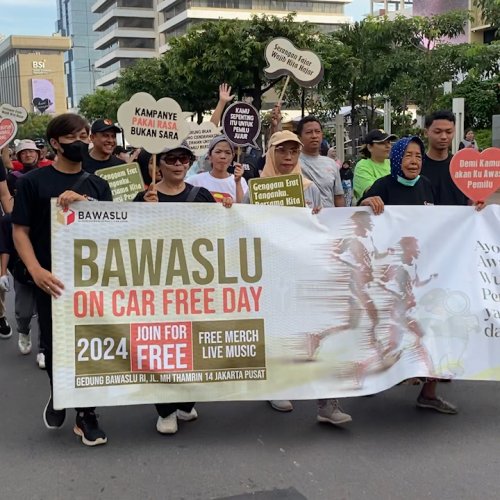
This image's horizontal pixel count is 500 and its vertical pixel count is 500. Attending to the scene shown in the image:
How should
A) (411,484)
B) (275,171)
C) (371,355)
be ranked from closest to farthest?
1. (411,484)
2. (371,355)
3. (275,171)

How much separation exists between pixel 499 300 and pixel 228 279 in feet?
5.53

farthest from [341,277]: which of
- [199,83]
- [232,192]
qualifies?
[199,83]

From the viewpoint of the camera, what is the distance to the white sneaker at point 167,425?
151 inches

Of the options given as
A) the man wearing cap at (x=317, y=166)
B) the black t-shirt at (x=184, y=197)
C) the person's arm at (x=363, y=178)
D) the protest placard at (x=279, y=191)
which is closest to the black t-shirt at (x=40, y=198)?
the black t-shirt at (x=184, y=197)

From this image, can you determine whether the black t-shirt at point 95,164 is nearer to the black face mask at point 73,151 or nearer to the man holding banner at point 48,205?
the man holding banner at point 48,205

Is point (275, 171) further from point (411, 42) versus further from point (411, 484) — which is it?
point (411, 42)

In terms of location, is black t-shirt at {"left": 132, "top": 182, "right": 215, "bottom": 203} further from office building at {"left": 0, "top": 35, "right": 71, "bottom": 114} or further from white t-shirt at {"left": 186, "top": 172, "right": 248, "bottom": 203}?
office building at {"left": 0, "top": 35, "right": 71, "bottom": 114}

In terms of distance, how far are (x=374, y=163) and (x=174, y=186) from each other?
2098mm

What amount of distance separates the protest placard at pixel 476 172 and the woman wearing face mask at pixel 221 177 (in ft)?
6.12

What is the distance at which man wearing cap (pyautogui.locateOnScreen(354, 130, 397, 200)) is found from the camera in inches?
207

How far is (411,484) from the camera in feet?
10.6

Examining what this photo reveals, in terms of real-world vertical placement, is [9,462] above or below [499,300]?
below

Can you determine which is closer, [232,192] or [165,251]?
[165,251]

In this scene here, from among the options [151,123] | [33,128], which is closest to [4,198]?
[151,123]
